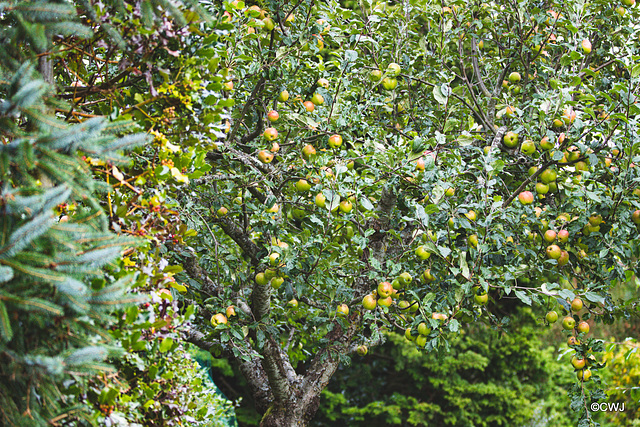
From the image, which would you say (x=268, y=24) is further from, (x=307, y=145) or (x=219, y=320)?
(x=219, y=320)

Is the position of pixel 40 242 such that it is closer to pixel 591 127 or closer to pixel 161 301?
pixel 161 301

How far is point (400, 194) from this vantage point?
241 cm

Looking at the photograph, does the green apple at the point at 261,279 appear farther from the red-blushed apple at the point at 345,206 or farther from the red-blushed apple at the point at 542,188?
the red-blushed apple at the point at 542,188

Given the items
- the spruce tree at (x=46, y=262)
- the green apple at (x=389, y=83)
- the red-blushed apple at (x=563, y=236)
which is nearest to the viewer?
the spruce tree at (x=46, y=262)

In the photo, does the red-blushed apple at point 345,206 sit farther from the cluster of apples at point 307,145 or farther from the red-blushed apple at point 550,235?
the red-blushed apple at point 550,235

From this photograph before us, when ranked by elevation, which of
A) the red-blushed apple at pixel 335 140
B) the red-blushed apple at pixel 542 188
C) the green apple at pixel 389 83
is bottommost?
the red-blushed apple at pixel 542 188

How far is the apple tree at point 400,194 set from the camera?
86.4 inches

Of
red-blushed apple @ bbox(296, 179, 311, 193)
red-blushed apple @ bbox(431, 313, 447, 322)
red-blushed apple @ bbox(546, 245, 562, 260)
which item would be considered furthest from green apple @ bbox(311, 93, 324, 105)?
red-blushed apple @ bbox(546, 245, 562, 260)

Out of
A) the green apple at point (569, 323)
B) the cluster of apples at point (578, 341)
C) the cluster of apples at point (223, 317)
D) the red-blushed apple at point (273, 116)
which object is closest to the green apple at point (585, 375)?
the cluster of apples at point (578, 341)

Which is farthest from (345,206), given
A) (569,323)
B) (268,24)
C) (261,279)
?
(569,323)

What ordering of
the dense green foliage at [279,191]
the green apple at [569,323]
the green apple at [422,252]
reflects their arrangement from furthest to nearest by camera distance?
1. the green apple at [569,323]
2. the green apple at [422,252]
3. the dense green foliage at [279,191]

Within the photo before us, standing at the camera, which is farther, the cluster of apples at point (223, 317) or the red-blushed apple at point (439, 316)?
the cluster of apples at point (223, 317)

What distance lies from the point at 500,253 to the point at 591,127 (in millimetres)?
693

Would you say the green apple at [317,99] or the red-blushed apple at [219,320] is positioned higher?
the green apple at [317,99]
